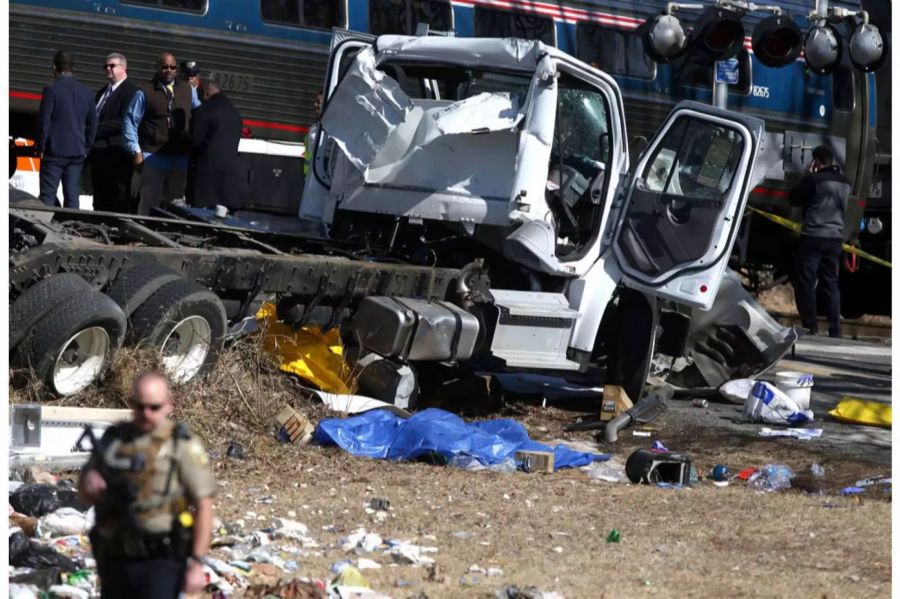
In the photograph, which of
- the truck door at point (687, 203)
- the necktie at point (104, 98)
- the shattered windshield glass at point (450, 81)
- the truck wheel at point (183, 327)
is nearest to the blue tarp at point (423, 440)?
the truck wheel at point (183, 327)

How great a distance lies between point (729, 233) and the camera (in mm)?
11430

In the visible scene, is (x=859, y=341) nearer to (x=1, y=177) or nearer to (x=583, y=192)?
(x=583, y=192)

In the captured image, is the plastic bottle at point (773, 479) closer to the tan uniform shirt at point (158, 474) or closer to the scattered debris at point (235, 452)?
the scattered debris at point (235, 452)

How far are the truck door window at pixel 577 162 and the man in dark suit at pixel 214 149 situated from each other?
361 cm

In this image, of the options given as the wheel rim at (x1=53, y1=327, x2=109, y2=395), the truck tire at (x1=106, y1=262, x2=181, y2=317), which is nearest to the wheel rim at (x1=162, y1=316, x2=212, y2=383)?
the truck tire at (x1=106, y1=262, x2=181, y2=317)

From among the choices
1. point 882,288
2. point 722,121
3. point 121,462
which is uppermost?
point 722,121

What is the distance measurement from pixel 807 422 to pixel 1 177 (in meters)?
5.71

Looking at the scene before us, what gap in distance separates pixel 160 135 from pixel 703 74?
8228mm

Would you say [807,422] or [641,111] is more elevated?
[641,111]

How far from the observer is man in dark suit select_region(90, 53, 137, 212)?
14.5 metres

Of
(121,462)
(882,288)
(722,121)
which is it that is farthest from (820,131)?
(121,462)

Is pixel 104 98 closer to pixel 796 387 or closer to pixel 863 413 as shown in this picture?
pixel 796 387

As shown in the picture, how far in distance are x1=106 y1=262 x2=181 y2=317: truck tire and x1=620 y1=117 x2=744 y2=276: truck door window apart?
133 inches

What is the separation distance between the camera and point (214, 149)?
14.3 meters
